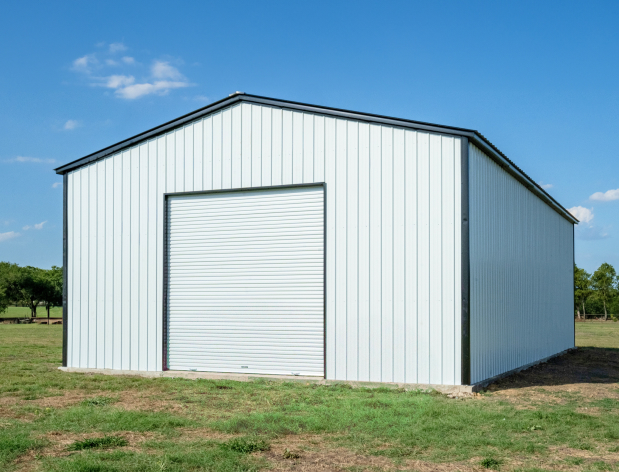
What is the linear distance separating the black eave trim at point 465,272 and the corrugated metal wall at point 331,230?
134 mm

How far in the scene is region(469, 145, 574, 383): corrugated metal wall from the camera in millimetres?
12812

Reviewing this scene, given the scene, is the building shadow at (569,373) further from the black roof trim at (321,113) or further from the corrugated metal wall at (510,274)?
the black roof trim at (321,113)

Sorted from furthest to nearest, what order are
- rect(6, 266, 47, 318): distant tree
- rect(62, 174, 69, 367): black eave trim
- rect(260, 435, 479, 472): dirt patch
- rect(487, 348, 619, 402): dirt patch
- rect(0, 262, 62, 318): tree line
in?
rect(6, 266, 47, 318): distant tree < rect(0, 262, 62, 318): tree line < rect(62, 174, 69, 367): black eave trim < rect(487, 348, 619, 402): dirt patch < rect(260, 435, 479, 472): dirt patch

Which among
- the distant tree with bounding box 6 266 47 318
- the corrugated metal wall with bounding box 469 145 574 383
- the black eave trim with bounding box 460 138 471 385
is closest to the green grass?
the corrugated metal wall with bounding box 469 145 574 383

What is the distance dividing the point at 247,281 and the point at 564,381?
784 cm

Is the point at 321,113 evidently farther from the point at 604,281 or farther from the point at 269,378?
the point at 604,281

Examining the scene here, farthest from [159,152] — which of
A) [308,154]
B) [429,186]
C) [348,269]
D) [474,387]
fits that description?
[474,387]

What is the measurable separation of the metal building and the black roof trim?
0.13 feet

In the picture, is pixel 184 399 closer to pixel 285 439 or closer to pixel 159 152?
pixel 285 439

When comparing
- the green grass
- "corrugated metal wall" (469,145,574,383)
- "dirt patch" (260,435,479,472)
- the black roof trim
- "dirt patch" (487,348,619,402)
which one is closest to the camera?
"dirt patch" (260,435,479,472)

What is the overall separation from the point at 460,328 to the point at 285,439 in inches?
206

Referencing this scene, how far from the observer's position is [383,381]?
12.4 meters

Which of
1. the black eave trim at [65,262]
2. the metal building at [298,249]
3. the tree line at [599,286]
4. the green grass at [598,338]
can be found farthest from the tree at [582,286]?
the black eave trim at [65,262]

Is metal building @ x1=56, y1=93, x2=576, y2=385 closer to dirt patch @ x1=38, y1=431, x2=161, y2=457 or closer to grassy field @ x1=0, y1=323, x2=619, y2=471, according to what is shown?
grassy field @ x1=0, y1=323, x2=619, y2=471
